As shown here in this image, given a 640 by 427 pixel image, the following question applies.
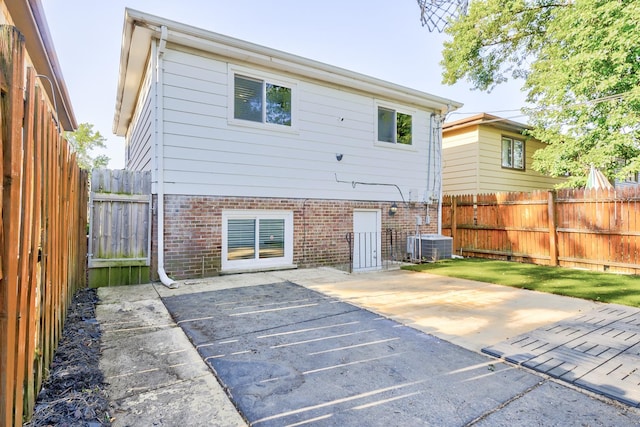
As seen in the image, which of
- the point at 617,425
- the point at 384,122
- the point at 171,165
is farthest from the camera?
the point at 384,122

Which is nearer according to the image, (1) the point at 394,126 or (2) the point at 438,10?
(2) the point at 438,10

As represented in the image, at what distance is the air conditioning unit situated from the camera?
358 inches

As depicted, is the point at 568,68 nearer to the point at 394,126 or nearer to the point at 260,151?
the point at 394,126

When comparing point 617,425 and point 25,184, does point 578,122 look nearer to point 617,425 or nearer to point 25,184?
point 617,425

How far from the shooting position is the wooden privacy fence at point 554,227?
7.42 metres

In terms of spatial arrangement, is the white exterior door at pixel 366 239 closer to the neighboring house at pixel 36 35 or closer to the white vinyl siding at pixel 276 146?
the white vinyl siding at pixel 276 146

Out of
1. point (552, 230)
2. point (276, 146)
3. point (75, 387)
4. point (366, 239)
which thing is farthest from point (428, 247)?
point (75, 387)

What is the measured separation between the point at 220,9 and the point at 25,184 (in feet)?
27.9

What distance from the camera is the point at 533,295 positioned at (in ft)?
17.6

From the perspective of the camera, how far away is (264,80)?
7148 mm

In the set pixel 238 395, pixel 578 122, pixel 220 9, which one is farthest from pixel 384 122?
pixel 238 395

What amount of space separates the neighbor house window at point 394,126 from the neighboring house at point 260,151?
0.03m

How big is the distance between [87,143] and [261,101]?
2801cm

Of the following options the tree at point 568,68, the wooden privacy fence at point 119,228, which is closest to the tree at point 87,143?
the wooden privacy fence at point 119,228
